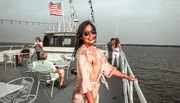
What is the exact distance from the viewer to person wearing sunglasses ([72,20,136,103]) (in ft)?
6.16

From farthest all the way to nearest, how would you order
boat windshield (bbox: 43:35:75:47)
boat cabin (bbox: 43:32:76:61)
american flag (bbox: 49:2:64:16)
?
1. american flag (bbox: 49:2:64:16)
2. boat windshield (bbox: 43:35:75:47)
3. boat cabin (bbox: 43:32:76:61)

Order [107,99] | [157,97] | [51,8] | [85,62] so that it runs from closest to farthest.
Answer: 1. [85,62]
2. [107,99]
3. [51,8]
4. [157,97]

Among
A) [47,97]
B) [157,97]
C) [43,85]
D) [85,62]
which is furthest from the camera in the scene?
[157,97]

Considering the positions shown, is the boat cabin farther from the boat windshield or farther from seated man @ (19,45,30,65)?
seated man @ (19,45,30,65)

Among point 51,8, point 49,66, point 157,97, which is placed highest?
point 51,8

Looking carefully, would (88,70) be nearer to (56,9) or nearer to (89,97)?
(89,97)

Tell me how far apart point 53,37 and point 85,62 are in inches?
429

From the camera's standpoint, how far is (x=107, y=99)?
523 centimetres

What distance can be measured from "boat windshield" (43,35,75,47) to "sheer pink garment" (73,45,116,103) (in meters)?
9.98

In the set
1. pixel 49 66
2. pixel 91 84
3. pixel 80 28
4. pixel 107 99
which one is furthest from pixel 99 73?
pixel 49 66

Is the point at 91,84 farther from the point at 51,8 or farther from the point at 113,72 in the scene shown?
the point at 51,8

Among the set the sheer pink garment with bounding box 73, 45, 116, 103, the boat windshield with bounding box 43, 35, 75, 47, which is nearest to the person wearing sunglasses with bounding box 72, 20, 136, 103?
the sheer pink garment with bounding box 73, 45, 116, 103

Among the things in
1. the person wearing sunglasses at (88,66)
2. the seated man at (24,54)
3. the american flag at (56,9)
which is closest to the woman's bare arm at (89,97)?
the person wearing sunglasses at (88,66)

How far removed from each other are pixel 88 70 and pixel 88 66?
0.13 ft
